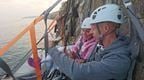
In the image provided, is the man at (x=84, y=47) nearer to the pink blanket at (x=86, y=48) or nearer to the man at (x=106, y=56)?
the pink blanket at (x=86, y=48)

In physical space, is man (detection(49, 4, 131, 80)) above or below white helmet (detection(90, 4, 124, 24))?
below

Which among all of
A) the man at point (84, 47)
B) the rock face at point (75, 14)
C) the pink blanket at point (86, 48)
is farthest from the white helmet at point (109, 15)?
the pink blanket at point (86, 48)

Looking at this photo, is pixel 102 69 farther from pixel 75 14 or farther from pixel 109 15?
pixel 75 14

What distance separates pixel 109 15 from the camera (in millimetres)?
3938

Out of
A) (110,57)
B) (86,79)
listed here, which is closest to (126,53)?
(110,57)

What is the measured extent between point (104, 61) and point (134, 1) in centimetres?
76

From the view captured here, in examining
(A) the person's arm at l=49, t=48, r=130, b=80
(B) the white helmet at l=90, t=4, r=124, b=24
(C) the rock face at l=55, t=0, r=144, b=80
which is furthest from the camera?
(C) the rock face at l=55, t=0, r=144, b=80

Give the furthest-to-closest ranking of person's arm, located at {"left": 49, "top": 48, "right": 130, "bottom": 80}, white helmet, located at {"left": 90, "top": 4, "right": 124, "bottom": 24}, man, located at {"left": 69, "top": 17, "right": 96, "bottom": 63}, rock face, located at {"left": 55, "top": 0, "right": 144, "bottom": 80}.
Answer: rock face, located at {"left": 55, "top": 0, "right": 144, "bottom": 80}
man, located at {"left": 69, "top": 17, "right": 96, "bottom": 63}
white helmet, located at {"left": 90, "top": 4, "right": 124, "bottom": 24}
person's arm, located at {"left": 49, "top": 48, "right": 130, "bottom": 80}

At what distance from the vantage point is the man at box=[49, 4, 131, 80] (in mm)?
3779

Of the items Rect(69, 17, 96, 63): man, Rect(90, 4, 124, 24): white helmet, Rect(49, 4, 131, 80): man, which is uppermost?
Rect(90, 4, 124, 24): white helmet

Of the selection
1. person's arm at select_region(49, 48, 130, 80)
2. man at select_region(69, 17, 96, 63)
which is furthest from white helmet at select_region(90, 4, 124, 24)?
man at select_region(69, 17, 96, 63)

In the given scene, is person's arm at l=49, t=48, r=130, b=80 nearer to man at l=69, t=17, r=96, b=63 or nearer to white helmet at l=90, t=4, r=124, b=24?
white helmet at l=90, t=4, r=124, b=24

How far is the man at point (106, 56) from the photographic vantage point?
378cm

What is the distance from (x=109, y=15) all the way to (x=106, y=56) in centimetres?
43
